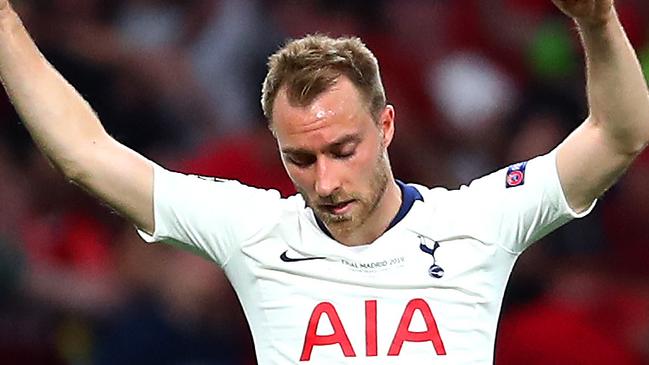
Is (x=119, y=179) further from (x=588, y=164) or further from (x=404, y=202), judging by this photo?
(x=588, y=164)

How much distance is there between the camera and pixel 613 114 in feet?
10.4

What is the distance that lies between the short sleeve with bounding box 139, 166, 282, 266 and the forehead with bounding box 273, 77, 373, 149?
221 mm

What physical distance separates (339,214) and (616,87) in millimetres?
682

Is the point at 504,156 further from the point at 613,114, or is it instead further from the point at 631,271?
the point at 613,114

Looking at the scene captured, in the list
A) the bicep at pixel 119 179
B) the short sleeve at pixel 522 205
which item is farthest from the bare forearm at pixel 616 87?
the bicep at pixel 119 179

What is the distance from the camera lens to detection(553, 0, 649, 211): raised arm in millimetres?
3057

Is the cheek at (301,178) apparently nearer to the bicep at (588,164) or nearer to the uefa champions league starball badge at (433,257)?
the uefa champions league starball badge at (433,257)

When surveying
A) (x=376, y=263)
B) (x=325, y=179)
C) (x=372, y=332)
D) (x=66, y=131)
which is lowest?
(x=372, y=332)

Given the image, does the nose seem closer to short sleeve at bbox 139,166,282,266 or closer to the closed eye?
the closed eye

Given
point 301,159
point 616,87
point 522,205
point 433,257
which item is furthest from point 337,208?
point 616,87

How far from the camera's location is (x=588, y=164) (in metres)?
3.27

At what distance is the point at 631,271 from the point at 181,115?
6.57ft

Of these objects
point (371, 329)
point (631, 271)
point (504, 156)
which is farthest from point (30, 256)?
point (371, 329)

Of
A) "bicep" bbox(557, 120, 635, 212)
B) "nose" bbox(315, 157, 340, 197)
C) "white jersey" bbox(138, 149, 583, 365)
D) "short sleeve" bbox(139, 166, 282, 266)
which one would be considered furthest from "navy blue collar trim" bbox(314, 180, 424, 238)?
"bicep" bbox(557, 120, 635, 212)
